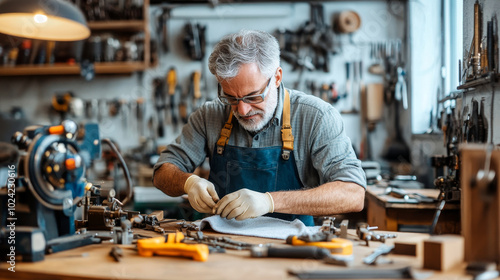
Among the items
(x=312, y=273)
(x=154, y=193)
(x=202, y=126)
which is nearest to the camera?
(x=312, y=273)

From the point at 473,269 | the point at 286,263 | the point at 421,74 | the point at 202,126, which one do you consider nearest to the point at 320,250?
the point at 286,263

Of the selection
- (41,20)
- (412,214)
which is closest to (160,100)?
(41,20)

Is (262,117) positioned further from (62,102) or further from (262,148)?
(62,102)

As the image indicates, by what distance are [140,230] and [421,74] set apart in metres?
3.47

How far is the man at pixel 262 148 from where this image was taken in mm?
2027

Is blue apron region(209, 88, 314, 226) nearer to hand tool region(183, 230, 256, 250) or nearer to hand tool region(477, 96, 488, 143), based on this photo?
hand tool region(183, 230, 256, 250)

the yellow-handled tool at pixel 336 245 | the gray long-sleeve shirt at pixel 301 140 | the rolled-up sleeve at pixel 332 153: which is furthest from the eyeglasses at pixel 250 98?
the yellow-handled tool at pixel 336 245

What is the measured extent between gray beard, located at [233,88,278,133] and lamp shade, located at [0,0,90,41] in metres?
1.11

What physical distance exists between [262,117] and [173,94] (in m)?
3.19

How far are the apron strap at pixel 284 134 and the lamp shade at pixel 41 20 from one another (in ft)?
3.43

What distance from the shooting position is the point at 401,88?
4.81 metres

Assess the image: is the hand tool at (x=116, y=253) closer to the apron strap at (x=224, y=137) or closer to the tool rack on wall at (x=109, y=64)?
the apron strap at (x=224, y=137)

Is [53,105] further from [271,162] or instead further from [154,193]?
[271,162]

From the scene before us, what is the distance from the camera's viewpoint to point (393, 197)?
3.00 metres
